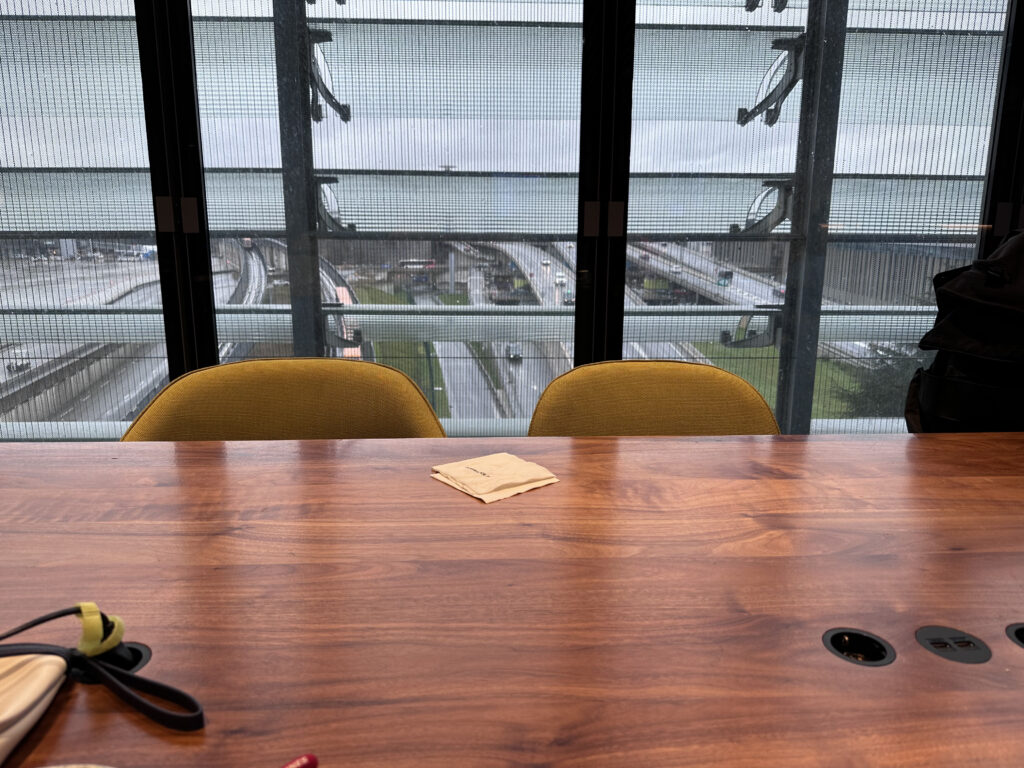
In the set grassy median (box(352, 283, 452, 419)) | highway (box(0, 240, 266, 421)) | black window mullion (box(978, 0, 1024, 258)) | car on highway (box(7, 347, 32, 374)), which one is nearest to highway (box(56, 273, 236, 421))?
highway (box(0, 240, 266, 421))

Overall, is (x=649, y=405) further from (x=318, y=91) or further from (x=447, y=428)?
(x=318, y=91)

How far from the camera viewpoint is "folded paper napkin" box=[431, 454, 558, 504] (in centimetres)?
104

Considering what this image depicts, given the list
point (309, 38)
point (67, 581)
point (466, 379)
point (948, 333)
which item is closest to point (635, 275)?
point (466, 379)

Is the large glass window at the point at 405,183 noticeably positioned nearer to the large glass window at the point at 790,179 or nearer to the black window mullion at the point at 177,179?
the black window mullion at the point at 177,179

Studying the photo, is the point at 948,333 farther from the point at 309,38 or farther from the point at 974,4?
the point at 309,38

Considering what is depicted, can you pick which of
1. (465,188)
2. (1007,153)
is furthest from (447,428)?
(1007,153)

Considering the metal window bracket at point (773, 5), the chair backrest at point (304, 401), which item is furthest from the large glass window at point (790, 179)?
the chair backrest at point (304, 401)

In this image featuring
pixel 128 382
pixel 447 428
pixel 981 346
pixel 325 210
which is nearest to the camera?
pixel 981 346

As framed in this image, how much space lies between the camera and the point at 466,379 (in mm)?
2781

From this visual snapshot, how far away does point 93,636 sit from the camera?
628 millimetres

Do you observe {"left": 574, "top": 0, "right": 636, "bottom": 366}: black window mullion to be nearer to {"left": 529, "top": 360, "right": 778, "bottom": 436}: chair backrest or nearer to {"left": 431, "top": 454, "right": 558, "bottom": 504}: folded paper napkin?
{"left": 529, "top": 360, "right": 778, "bottom": 436}: chair backrest

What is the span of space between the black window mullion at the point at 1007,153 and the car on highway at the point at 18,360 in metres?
3.58

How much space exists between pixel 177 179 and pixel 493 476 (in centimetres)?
197

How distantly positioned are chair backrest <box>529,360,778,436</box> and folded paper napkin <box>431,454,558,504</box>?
1.30 ft
